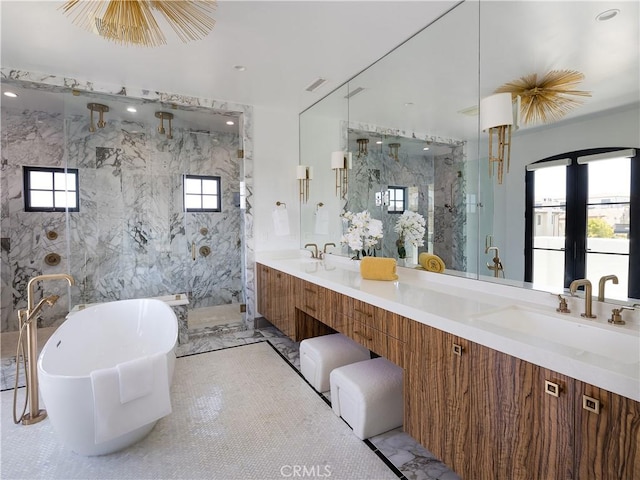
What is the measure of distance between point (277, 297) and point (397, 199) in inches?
64.1

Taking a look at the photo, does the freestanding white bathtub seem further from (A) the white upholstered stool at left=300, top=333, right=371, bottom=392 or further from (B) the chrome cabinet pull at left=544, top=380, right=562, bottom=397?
(B) the chrome cabinet pull at left=544, top=380, right=562, bottom=397

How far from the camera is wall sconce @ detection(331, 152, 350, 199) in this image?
3.40 meters

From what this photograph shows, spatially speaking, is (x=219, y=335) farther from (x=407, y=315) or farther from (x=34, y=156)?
(x=34, y=156)

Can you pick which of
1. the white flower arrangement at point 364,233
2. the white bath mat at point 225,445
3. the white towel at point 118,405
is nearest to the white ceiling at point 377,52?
the white flower arrangement at point 364,233

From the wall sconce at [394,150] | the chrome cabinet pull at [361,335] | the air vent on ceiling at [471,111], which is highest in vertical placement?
the air vent on ceiling at [471,111]

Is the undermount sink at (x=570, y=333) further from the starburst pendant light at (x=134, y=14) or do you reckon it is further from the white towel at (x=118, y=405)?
the starburst pendant light at (x=134, y=14)

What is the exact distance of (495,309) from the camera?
1.67 meters

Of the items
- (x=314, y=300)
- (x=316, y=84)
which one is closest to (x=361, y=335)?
(x=314, y=300)

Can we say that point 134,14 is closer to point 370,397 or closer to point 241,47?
point 241,47

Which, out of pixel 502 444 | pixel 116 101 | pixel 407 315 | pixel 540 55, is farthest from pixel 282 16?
pixel 502 444

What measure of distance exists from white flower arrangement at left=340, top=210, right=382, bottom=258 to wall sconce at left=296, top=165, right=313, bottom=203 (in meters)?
1.17

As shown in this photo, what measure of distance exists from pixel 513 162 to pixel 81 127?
13.5 feet

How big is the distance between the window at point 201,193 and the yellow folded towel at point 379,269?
2691mm

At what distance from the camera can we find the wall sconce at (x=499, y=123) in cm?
184
